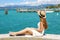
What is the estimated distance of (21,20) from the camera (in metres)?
5.85

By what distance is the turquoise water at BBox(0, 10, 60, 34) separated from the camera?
5645 millimetres

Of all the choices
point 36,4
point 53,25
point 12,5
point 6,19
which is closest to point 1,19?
point 6,19

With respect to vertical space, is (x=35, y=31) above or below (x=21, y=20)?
below

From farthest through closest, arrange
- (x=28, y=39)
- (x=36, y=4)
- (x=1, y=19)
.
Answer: (x=1, y=19)
(x=36, y=4)
(x=28, y=39)

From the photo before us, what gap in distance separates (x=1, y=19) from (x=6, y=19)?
0.16 metres

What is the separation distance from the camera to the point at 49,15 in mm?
5684

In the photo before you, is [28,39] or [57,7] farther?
[57,7]

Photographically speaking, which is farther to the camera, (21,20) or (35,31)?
(21,20)

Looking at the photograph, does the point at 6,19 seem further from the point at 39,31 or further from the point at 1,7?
the point at 39,31

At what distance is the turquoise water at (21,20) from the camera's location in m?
5.64

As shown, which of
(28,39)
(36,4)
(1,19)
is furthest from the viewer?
(1,19)

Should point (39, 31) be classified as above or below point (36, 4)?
below

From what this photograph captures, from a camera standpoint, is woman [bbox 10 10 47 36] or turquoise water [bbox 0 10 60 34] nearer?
woman [bbox 10 10 47 36]

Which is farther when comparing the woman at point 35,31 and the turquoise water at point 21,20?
the turquoise water at point 21,20
